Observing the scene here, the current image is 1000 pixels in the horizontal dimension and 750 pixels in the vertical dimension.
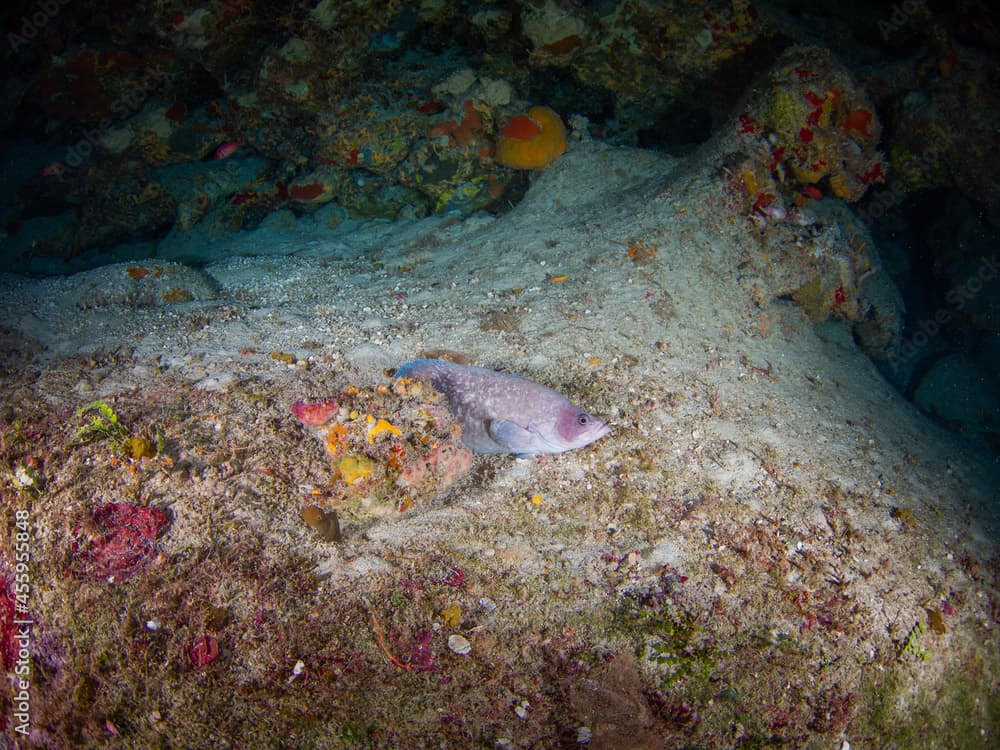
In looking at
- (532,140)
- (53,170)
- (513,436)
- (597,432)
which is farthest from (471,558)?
(53,170)

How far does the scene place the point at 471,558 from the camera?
2.69m

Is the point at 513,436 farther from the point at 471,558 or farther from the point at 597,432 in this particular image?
the point at 471,558

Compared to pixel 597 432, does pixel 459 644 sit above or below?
below

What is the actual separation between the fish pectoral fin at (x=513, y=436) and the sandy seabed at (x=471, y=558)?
10.2 inches

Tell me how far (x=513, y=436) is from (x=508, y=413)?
14 cm

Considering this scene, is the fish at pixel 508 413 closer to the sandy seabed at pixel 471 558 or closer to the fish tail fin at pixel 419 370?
the fish tail fin at pixel 419 370

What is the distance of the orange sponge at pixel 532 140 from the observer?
7.15 metres

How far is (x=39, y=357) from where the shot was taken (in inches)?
134

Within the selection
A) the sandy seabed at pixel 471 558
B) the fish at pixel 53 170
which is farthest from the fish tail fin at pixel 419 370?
the fish at pixel 53 170

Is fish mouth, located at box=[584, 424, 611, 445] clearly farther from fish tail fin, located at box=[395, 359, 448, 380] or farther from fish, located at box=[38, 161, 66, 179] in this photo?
fish, located at box=[38, 161, 66, 179]

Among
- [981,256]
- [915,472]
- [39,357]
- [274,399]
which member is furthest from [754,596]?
[981,256]

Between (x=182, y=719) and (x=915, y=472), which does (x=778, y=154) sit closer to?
(x=915, y=472)

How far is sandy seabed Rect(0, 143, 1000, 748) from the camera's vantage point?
2242mm

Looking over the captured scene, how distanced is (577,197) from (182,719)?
6.61 m
